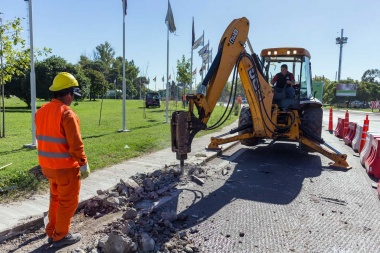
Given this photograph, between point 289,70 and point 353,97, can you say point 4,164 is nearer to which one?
point 289,70

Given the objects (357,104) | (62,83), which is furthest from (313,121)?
(357,104)

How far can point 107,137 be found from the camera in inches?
436

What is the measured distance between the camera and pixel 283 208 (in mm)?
4883

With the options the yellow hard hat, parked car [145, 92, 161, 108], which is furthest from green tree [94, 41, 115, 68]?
the yellow hard hat

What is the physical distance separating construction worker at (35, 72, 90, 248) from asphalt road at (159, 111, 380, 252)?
5.14 ft

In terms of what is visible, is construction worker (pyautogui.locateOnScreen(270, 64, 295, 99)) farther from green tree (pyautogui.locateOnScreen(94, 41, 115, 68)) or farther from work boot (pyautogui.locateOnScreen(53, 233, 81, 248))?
green tree (pyautogui.locateOnScreen(94, 41, 115, 68))

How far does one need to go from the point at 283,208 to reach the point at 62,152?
11.0ft

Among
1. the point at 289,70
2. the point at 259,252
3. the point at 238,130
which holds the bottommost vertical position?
the point at 259,252

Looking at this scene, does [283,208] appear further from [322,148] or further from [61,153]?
[322,148]

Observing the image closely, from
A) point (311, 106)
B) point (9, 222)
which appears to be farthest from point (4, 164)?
point (311, 106)

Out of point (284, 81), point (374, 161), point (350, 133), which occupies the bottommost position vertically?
point (374, 161)

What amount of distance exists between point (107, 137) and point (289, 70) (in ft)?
21.5

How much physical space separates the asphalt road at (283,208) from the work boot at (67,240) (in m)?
1.42

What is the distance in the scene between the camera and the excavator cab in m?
9.12
